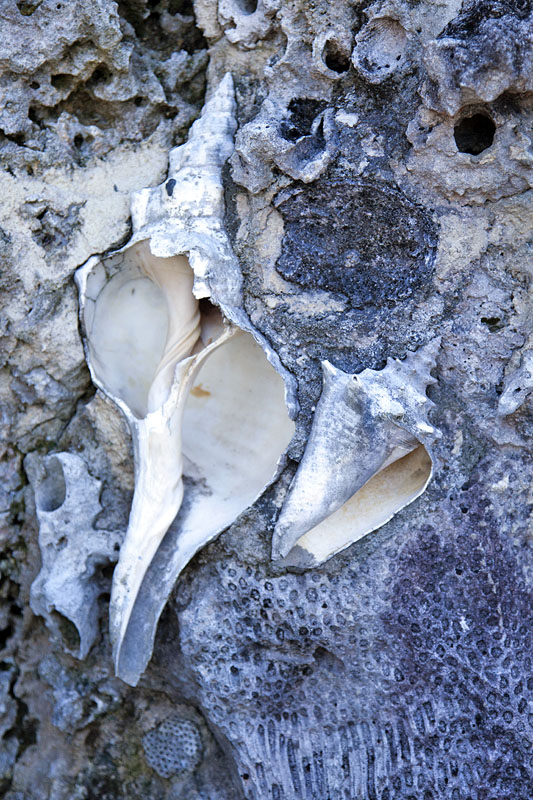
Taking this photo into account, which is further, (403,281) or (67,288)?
(67,288)

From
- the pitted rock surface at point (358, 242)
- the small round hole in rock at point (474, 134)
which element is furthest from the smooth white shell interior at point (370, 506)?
the small round hole in rock at point (474, 134)

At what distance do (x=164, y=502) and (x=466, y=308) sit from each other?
2.04 feet

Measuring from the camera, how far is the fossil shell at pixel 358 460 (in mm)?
1333

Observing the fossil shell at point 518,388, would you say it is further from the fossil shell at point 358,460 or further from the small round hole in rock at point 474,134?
the small round hole in rock at point 474,134

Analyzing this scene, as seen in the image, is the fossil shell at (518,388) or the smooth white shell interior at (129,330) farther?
the smooth white shell interior at (129,330)

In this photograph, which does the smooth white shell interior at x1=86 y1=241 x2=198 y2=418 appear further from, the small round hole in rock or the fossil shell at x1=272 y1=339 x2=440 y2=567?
the small round hole in rock

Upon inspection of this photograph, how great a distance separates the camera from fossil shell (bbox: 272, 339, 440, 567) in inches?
52.5

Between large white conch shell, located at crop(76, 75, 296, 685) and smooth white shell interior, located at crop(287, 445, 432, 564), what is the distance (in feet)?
0.43

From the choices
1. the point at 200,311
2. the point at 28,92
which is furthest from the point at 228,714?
the point at 28,92

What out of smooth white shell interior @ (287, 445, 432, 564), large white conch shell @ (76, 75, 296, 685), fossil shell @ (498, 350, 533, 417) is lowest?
smooth white shell interior @ (287, 445, 432, 564)

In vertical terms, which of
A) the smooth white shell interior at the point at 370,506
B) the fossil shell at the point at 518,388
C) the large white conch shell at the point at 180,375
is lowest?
the smooth white shell interior at the point at 370,506

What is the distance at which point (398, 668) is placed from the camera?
1404mm

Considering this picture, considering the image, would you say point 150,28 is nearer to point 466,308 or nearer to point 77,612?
point 466,308

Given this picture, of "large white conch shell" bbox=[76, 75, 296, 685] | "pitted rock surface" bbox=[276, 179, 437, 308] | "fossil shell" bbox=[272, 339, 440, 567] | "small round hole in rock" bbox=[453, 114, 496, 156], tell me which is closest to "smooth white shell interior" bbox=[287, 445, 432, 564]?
"fossil shell" bbox=[272, 339, 440, 567]
